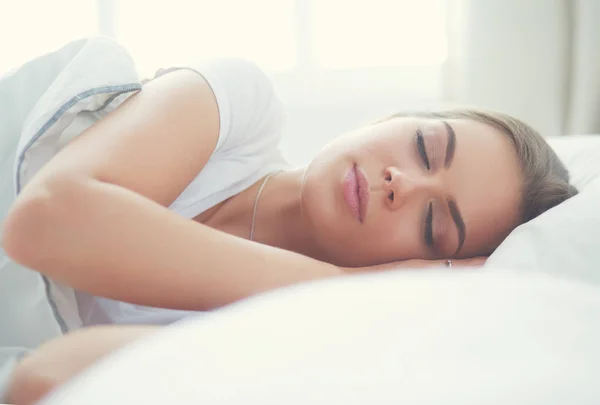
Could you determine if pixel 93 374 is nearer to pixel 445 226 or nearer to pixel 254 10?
pixel 445 226

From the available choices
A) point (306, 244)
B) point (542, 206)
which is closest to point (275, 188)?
point (306, 244)

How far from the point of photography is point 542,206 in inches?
36.4

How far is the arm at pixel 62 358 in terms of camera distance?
412 mm

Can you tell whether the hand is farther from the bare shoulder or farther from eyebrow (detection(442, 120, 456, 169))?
the bare shoulder

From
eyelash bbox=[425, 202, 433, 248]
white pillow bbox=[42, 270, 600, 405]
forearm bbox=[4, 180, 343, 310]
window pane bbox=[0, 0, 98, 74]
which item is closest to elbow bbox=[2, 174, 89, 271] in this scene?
forearm bbox=[4, 180, 343, 310]

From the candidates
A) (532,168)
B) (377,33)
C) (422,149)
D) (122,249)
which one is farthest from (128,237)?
(377,33)

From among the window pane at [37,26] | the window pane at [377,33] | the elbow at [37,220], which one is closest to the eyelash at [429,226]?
the elbow at [37,220]

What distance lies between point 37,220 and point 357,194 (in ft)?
1.58

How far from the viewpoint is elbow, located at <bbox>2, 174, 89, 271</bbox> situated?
58 cm

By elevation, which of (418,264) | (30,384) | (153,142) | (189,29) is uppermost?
(189,29)

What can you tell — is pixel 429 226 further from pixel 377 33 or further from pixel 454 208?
pixel 377 33

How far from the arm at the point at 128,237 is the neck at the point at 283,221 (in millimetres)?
269

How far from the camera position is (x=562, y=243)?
2.32ft

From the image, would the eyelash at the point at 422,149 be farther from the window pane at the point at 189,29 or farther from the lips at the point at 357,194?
the window pane at the point at 189,29
